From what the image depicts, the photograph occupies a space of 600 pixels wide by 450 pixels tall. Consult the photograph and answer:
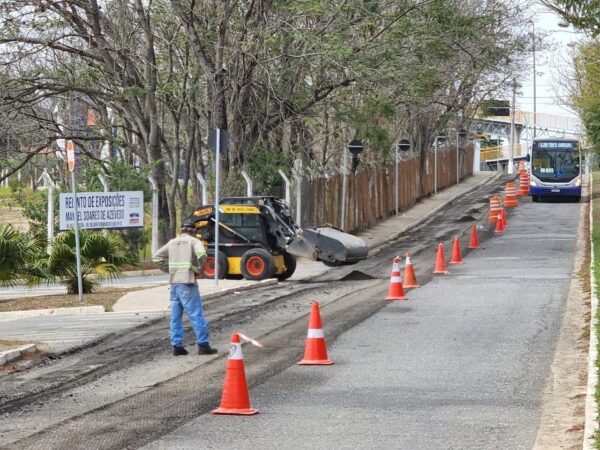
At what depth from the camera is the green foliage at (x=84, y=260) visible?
22531 millimetres

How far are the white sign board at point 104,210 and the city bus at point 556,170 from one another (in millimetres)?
27749

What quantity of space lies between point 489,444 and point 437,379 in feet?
11.1

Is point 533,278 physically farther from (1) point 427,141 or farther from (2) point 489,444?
(1) point 427,141

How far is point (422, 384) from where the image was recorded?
1295 cm

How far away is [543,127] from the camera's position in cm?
10719

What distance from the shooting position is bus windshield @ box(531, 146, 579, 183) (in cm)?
5381

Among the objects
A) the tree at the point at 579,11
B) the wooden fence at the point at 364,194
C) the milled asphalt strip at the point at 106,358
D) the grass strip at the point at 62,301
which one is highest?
the tree at the point at 579,11

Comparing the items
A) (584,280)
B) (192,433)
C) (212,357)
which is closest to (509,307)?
(584,280)

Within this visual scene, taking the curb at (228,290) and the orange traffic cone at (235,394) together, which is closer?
the orange traffic cone at (235,394)

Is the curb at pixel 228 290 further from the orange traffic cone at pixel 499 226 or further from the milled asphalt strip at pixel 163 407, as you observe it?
the orange traffic cone at pixel 499 226

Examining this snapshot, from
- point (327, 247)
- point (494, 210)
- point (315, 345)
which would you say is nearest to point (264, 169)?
point (327, 247)

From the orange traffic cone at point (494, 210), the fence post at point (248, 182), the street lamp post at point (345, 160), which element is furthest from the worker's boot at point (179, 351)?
the orange traffic cone at point (494, 210)

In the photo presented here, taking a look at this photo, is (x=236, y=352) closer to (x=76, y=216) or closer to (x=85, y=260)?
(x=76, y=216)

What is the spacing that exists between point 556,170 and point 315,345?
136 ft
